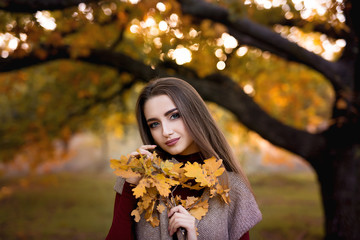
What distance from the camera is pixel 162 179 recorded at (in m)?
1.70

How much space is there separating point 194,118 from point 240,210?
2.12 feet

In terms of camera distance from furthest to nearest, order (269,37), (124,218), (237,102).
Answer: (237,102)
(269,37)
(124,218)

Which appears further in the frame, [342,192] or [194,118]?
[342,192]

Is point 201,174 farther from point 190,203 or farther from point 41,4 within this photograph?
point 41,4

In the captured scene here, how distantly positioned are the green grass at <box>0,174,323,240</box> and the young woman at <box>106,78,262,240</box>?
205 inches

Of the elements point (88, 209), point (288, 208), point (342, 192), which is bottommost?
point (288, 208)

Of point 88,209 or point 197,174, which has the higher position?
point 197,174

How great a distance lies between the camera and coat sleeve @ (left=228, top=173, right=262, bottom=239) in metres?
1.94

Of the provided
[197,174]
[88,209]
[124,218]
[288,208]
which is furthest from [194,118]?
[88,209]

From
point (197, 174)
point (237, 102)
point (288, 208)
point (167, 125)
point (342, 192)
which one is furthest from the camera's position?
point (288, 208)

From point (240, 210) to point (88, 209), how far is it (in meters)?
9.94

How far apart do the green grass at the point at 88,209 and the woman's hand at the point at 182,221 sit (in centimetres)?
545

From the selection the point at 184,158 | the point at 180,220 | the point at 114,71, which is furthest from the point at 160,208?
the point at 114,71

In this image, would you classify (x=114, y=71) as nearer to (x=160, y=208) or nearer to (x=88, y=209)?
(x=160, y=208)
